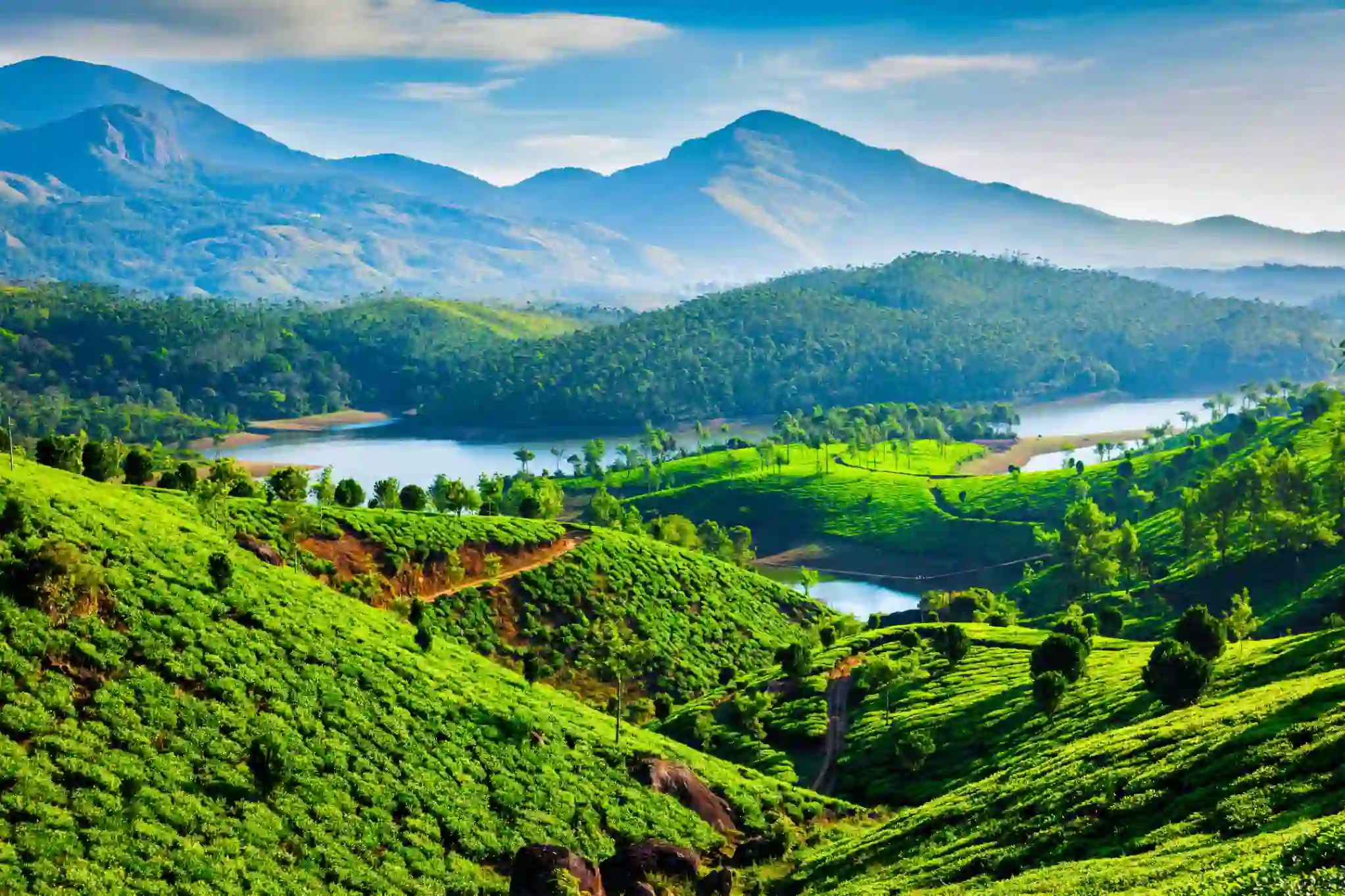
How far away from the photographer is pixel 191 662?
4806 cm

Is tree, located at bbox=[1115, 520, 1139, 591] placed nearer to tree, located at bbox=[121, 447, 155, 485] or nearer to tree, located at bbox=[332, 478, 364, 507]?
tree, located at bbox=[332, 478, 364, 507]

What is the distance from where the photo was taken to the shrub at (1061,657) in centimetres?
7588

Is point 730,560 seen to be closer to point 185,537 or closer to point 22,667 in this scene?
point 185,537

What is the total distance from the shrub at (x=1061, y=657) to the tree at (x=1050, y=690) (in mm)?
3283

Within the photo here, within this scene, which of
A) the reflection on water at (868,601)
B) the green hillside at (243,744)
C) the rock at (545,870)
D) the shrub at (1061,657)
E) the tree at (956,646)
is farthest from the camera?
the reflection on water at (868,601)

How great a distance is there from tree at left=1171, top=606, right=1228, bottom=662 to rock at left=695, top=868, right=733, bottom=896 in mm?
36983

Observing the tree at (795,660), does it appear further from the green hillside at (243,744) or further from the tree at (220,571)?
the tree at (220,571)

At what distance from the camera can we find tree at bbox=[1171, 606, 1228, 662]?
68688 mm

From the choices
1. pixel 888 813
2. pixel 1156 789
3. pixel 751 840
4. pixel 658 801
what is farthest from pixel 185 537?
pixel 1156 789

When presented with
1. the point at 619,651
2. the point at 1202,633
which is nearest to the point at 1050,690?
the point at 1202,633

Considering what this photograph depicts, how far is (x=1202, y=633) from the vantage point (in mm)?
68812

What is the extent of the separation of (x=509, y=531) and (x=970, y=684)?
4712 cm

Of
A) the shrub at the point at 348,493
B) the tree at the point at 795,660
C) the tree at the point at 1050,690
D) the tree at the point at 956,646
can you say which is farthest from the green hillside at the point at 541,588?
the tree at the point at 1050,690

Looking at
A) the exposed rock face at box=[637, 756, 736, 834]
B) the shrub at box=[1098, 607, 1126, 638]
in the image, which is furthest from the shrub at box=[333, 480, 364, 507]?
the shrub at box=[1098, 607, 1126, 638]
